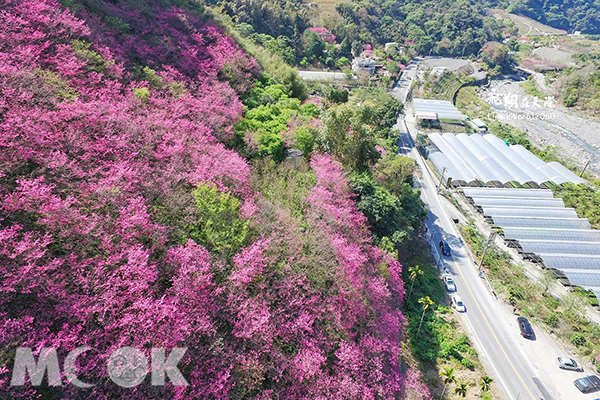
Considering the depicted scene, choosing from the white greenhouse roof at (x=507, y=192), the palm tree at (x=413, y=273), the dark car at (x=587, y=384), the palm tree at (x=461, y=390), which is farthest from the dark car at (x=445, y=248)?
the palm tree at (x=461, y=390)

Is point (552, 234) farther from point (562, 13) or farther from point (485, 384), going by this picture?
point (562, 13)

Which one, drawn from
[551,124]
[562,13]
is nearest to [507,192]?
[551,124]

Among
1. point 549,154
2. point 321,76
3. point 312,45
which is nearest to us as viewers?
point 549,154

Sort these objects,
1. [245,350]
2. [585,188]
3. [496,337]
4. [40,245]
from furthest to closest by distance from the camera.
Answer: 1. [585,188]
2. [496,337]
3. [245,350]
4. [40,245]

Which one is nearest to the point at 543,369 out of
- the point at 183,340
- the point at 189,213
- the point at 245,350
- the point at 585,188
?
the point at 245,350

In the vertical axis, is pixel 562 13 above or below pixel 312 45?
above

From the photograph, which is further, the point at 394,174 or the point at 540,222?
the point at 540,222

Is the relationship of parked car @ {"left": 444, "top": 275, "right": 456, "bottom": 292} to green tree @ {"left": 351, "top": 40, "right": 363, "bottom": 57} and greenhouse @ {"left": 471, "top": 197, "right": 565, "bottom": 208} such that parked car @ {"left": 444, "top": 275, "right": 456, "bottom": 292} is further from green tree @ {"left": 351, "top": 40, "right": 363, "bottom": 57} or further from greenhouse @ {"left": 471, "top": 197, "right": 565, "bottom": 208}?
green tree @ {"left": 351, "top": 40, "right": 363, "bottom": 57}

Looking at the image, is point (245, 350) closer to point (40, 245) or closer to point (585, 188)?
point (40, 245)
